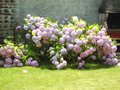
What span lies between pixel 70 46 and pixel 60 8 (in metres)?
3.04

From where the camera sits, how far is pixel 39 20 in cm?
Answer: 1232

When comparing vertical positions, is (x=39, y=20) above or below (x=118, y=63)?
above

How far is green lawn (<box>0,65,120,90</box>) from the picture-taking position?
8.55 meters

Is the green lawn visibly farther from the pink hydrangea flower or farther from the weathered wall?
the weathered wall

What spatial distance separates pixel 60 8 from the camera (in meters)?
14.0

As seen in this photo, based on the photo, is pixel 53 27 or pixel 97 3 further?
pixel 97 3

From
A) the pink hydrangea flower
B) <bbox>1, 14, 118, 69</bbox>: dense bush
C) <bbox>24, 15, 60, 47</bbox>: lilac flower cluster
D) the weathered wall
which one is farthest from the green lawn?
the weathered wall

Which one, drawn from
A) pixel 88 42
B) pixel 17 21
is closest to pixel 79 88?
pixel 88 42

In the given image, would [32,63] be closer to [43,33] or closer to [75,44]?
[43,33]

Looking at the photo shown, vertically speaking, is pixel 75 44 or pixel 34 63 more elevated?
pixel 75 44

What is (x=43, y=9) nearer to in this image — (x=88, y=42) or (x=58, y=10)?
(x=58, y=10)

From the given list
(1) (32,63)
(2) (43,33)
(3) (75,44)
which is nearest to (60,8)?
(2) (43,33)

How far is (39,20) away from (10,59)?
176 cm

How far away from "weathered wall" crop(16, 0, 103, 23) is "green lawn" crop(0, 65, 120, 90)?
3.27m
